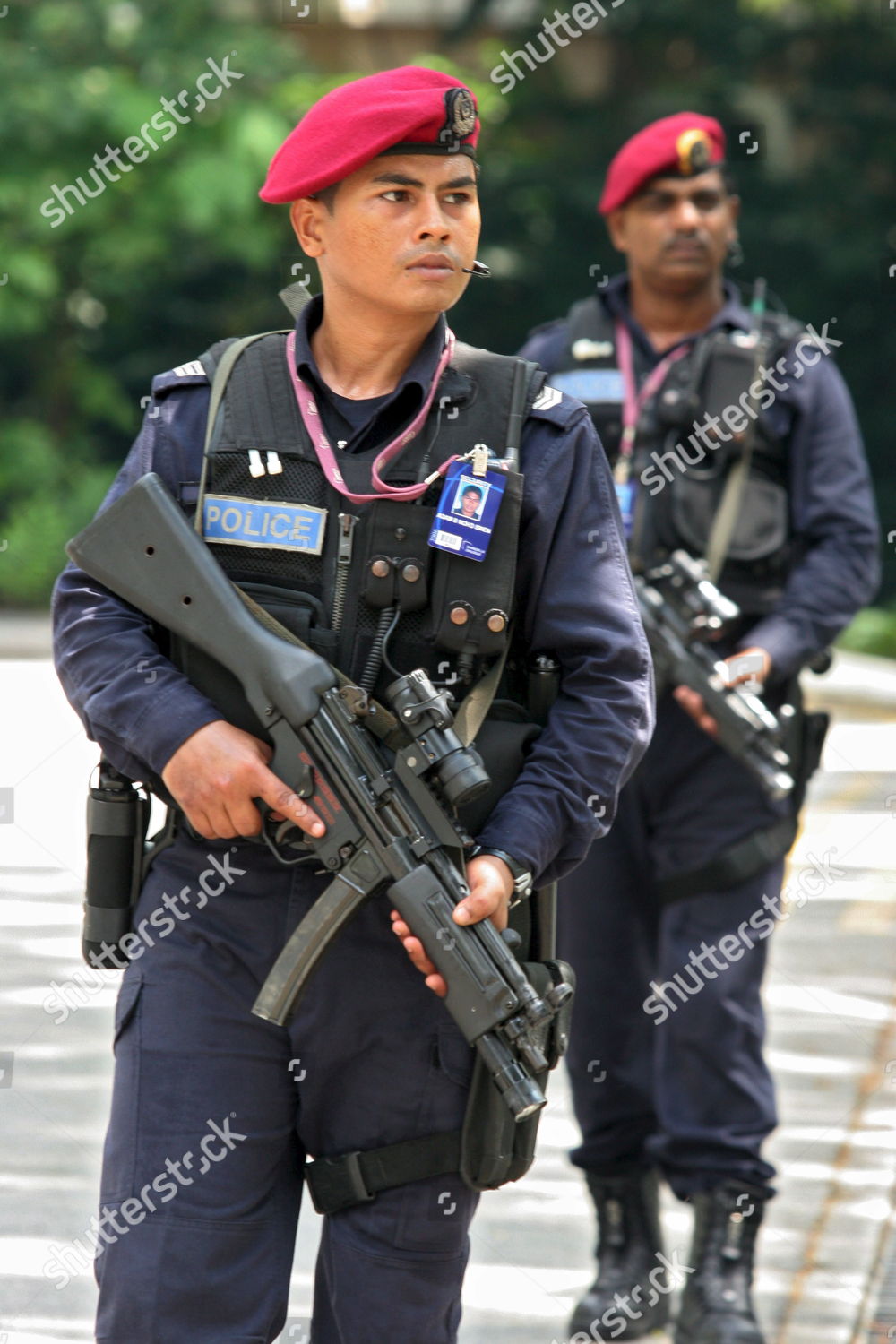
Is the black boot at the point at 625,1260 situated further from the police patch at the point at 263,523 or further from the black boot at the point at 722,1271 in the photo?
the police patch at the point at 263,523

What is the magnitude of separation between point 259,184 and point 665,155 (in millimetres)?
8266

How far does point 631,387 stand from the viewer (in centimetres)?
399

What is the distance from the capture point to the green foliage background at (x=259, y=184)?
11578 millimetres

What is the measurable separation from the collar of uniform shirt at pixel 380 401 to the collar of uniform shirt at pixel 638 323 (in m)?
1.51

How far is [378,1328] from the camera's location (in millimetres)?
2412

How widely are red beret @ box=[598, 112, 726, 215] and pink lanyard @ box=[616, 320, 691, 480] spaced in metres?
0.30

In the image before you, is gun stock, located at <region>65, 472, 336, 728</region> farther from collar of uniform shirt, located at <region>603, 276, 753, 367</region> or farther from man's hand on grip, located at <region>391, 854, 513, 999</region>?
A: collar of uniform shirt, located at <region>603, 276, 753, 367</region>

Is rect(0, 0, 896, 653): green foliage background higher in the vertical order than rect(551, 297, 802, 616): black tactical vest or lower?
higher

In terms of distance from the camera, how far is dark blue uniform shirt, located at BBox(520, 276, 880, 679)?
3883mm

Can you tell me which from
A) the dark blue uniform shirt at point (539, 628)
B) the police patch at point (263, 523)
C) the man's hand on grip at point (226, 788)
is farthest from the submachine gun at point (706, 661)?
the man's hand on grip at point (226, 788)

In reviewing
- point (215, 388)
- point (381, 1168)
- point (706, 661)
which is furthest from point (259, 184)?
point (381, 1168)

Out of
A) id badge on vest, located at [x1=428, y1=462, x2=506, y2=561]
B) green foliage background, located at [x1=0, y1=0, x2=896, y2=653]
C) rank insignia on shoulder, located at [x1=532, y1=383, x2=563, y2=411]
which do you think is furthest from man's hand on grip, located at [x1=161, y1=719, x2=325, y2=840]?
green foliage background, located at [x1=0, y1=0, x2=896, y2=653]

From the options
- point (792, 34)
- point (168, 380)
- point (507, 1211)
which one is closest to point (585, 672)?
point (168, 380)

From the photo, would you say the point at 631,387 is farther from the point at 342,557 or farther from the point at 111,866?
the point at 111,866
